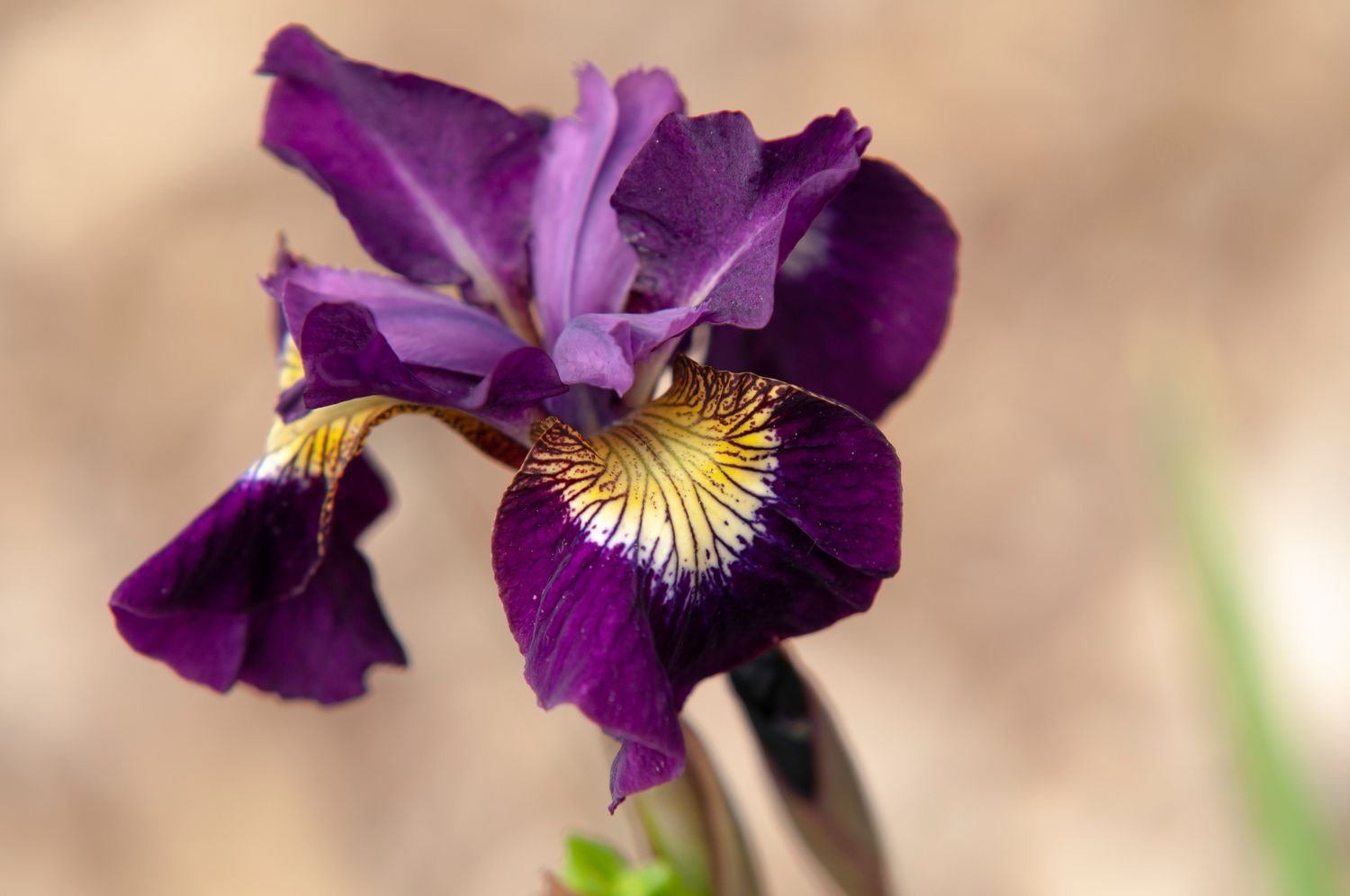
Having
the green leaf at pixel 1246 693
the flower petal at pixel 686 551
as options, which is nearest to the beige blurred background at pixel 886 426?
the green leaf at pixel 1246 693

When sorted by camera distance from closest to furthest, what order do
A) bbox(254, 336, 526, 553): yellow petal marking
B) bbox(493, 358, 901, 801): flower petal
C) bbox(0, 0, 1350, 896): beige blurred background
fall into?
bbox(493, 358, 901, 801): flower petal → bbox(254, 336, 526, 553): yellow petal marking → bbox(0, 0, 1350, 896): beige blurred background

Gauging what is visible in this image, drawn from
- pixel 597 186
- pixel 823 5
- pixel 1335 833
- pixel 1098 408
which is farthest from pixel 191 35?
pixel 1335 833

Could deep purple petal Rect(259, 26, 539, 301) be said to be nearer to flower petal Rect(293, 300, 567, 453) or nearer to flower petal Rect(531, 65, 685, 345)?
flower petal Rect(531, 65, 685, 345)

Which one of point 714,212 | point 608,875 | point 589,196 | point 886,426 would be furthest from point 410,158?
point 886,426

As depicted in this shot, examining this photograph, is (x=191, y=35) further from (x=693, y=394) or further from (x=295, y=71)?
(x=693, y=394)

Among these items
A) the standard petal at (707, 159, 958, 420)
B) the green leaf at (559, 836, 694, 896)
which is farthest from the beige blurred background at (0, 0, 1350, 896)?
the standard petal at (707, 159, 958, 420)

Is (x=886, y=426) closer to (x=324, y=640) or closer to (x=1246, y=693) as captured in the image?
(x=1246, y=693)
